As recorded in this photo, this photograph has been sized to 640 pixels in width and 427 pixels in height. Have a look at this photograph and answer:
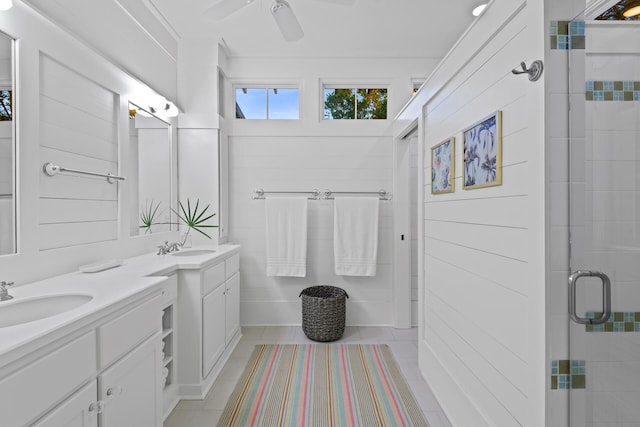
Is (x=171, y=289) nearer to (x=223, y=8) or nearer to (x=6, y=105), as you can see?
(x=6, y=105)

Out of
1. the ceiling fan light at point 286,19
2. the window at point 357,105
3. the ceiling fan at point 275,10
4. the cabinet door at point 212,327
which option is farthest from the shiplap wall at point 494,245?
the cabinet door at point 212,327

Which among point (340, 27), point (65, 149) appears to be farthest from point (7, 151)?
point (340, 27)

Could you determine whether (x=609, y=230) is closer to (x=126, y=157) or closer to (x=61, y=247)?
(x=61, y=247)

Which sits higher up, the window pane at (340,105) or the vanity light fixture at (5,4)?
the window pane at (340,105)

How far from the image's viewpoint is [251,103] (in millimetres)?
3254

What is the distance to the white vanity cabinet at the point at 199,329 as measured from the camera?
1.98m

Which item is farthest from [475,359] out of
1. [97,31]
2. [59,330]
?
[97,31]

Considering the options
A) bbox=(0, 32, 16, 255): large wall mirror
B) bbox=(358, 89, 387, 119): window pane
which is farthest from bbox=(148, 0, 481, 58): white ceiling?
bbox=(0, 32, 16, 255): large wall mirror

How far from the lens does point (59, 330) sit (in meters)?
0.85

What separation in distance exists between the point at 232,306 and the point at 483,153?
7.22ft

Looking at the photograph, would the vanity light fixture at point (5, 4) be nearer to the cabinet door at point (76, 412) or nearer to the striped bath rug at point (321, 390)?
the cabinet door at point (76, 412)

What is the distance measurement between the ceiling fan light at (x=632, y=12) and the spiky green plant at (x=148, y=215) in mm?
2642

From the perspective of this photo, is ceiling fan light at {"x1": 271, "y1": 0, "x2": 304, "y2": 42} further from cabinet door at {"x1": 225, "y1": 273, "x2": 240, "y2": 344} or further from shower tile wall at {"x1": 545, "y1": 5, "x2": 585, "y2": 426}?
cabinet door at {"x1": 225, "y1": 273, "x2": 240, "y2": 344}

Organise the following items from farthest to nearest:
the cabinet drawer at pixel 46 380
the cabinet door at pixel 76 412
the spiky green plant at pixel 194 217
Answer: the spiky green plant at pixel 194 217
the cabinet door at pixel 76 412
the cabinet drawer at pixel 46 380
